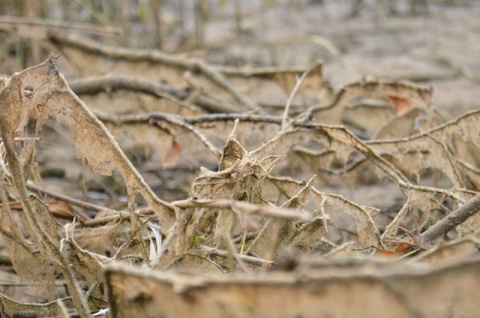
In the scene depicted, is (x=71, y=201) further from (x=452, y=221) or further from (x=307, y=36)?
(x=307, y=36)

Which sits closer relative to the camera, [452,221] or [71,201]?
[452,221]

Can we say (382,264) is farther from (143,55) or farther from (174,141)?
(143,55)

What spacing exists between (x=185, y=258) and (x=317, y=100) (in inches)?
55.0

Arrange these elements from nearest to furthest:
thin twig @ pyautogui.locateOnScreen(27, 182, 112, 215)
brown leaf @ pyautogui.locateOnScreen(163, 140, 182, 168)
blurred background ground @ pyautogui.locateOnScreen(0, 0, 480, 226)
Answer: thin twig @ pyautogui.locateOnScreen(27, 182, 112, 215) < brown leaf @ pyautogui.locateOnScreen(163, 140, 182, 168) < blurred background ground @ pyautogui.locateOnScreen(0, 0, 480, 226)

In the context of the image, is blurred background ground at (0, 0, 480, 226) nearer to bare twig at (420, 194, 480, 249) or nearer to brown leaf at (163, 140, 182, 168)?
brown leaf at (163, 140, 182, 168)

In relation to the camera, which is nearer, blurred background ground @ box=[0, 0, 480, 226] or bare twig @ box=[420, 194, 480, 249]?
bare twig @ box=[420, 194, 480, 249]

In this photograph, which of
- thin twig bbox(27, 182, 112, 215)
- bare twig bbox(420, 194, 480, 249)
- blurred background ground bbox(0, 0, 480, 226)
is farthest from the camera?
blurred background ground bbox(0, 0, 480, 226)

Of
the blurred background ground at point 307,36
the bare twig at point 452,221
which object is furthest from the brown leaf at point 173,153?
the bare twig at point 452,221

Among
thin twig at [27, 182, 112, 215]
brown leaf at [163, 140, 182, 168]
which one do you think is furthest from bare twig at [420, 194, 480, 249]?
brown leaf at [163, 140, 182, 168]

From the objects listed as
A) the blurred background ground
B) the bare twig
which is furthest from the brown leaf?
the bare twig

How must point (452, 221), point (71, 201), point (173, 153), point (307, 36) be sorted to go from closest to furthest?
1. point (452, 221)
2. point (71, 201)
3. point (173, 153)
4. point (307, 36)

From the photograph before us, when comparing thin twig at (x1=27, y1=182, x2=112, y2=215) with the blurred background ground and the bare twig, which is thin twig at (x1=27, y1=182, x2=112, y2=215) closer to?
the blurred background ground

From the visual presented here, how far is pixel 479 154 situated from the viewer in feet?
5.79

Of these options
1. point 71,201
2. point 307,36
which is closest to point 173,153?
point 71,201
